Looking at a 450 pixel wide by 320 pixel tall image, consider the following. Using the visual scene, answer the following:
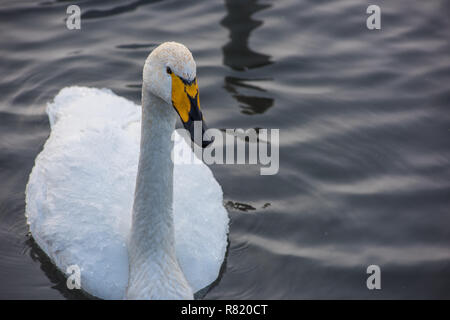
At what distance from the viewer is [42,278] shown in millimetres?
6195

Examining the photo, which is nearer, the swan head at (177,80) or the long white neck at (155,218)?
the swan head at (177,80)

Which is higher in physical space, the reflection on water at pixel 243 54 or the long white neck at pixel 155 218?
the reflection on water at pixel 243 54

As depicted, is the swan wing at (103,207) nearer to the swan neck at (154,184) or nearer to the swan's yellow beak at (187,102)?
the swan neck at (154,184)

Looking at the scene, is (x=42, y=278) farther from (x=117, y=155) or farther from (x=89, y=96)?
(x=89, y=96)

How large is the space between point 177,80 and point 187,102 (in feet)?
0.61

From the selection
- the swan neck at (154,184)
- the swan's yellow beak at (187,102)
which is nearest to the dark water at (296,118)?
the swan neck at (154,184)

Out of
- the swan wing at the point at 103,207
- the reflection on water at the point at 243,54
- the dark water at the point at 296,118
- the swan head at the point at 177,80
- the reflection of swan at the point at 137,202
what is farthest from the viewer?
the reflection on water at the point at 243,54

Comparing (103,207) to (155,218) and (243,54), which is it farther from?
(243,54)

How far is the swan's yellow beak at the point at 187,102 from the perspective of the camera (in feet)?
16.4

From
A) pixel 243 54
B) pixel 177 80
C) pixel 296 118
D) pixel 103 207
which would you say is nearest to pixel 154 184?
pixel 103 207

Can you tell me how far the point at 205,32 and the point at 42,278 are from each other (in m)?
5.74

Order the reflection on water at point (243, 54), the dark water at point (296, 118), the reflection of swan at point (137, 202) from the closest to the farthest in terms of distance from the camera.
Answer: the reflection of swan at point (137, 202), the dark water at point (296, 118), the reflection on water at point (243, 54)

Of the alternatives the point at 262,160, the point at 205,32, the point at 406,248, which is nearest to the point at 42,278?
the point at 262,160
